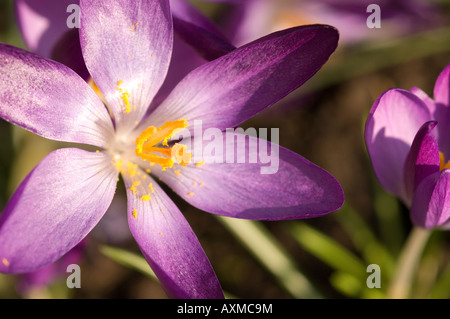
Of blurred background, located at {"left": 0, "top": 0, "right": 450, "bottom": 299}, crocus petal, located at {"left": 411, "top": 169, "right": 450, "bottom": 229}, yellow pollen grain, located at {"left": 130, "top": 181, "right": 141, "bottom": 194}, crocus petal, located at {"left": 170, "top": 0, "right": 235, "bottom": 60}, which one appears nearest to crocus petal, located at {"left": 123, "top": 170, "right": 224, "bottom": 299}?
yellow pollen grain, located at {"left": 130, "top": 181, "right": 141, "bottom": 194}

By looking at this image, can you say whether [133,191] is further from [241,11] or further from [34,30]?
[241,11]

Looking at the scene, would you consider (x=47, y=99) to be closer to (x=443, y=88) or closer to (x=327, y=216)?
(x=443, y=88)

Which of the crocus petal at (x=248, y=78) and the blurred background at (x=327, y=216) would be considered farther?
the blurred background at (x=327, y=216)

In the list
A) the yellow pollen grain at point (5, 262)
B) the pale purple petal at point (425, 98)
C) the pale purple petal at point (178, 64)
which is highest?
the pale purple petal at point (178, 64)

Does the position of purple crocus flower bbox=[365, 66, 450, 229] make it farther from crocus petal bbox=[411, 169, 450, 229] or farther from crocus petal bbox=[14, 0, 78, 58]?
crocus petal bbox=[14, 0, 78, 58]

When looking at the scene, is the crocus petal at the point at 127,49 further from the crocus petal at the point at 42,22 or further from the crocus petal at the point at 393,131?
the crocus petal at the point at 393,131

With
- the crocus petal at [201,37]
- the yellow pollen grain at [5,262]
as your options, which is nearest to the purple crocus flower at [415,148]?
the crocus petal at [201,37]

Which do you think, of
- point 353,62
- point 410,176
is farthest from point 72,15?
point 353,62
